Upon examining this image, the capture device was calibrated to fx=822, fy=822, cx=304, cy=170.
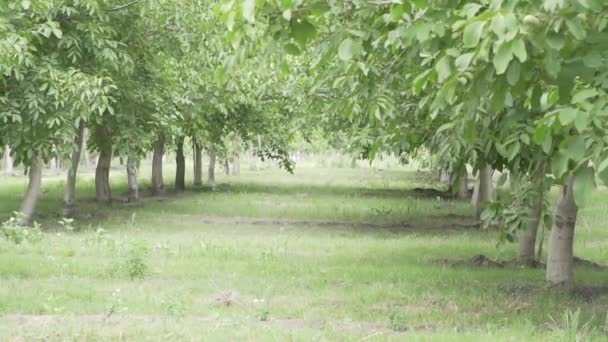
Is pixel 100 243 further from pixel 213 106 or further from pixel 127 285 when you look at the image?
pixel 213 106

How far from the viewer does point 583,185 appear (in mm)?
3709

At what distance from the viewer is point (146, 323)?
313 inches

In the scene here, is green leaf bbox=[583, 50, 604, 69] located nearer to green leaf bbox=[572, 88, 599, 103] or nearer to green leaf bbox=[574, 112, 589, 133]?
green leaf bbox=[572, 88, 599, 103]

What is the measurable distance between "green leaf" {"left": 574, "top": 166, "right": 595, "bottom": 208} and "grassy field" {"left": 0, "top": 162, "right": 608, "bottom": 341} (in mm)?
3875

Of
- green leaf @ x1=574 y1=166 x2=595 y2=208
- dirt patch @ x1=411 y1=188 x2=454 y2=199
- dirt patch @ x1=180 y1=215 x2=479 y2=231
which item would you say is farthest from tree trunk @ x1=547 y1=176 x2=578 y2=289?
dirt patch @ x1=411 y1=188 x2=454 y2=199

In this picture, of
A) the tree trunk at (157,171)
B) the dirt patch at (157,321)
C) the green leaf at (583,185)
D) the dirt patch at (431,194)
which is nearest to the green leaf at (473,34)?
the green leaf at (583,185)

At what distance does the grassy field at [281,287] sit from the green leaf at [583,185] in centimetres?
387

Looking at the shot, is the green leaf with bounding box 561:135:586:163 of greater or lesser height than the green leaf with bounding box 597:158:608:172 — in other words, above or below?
above

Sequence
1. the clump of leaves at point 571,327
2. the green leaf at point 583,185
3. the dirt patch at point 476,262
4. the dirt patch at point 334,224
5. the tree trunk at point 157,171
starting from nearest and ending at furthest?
the green leaf at point 583,185 < the clump of leaves at point 571,327 < the dirt patch at point 476,262 < the dirt patch at point 334,224 < the tree trunk at point 157,171

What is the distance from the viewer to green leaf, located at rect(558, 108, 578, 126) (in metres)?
3.86

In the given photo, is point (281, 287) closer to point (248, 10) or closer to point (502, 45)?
point (248, 10)

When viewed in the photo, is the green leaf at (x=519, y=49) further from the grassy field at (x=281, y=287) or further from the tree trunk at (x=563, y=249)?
the tree trunk at (x=563, y=249)

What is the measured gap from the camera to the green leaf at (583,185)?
3.67 m

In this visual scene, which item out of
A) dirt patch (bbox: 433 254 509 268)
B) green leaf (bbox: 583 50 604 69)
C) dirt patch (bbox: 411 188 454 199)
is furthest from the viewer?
dirt patch (bbox: 411 188 454 199)
